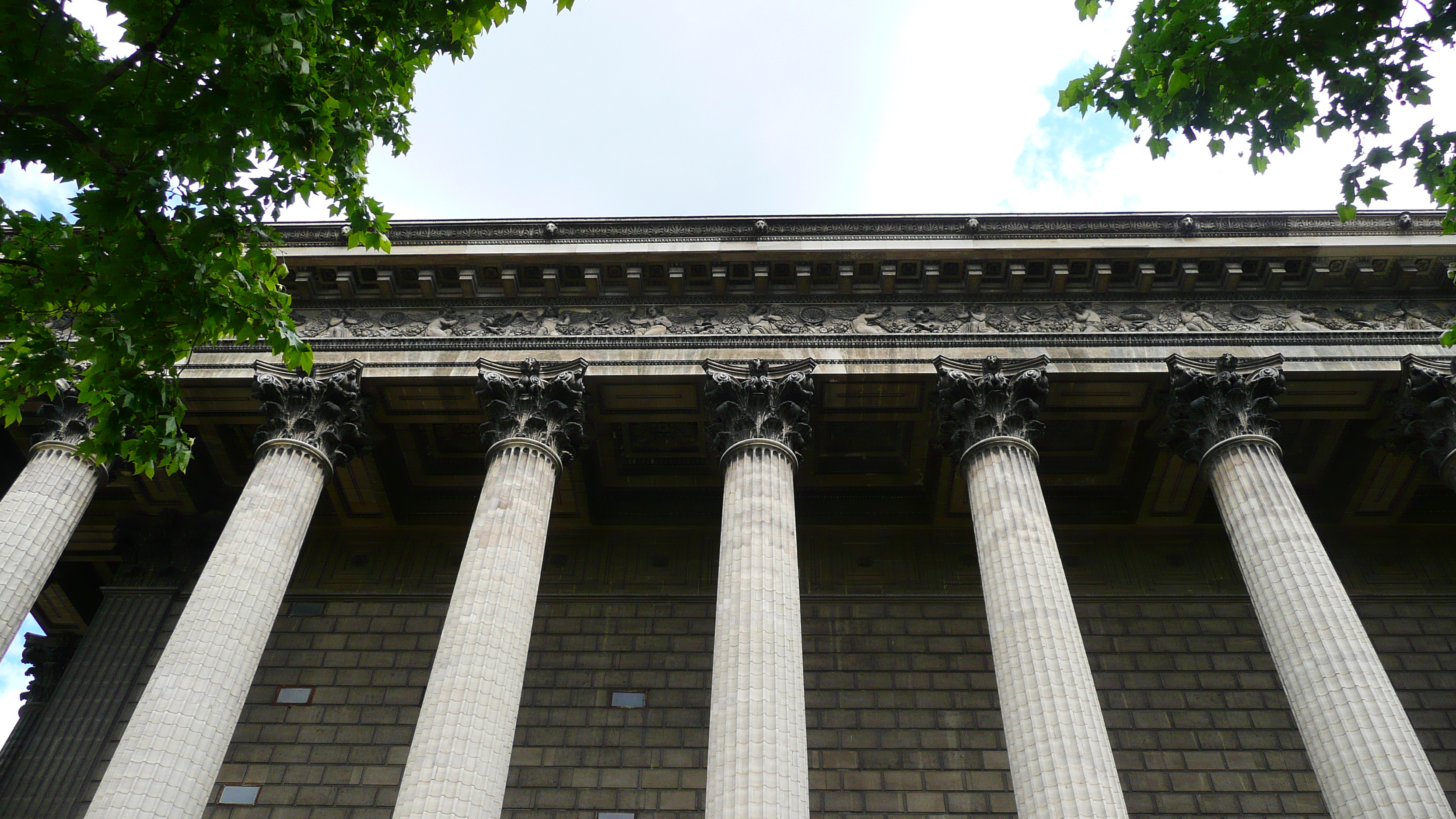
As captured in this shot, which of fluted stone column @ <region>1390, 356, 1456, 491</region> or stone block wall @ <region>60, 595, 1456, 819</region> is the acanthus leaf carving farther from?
stone block wall @ <region>60, 595, 1456, 819</region>

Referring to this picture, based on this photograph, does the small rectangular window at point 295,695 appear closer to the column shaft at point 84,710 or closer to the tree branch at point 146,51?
the column shaft at point 84,710

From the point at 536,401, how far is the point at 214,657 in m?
6.03

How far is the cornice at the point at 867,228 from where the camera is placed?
1830 cm

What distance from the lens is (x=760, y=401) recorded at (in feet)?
54.3

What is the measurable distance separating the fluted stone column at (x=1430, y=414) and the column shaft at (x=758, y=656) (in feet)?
33.7

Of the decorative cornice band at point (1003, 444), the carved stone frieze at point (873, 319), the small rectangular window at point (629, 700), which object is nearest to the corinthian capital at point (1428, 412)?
the carved stone frieze at point (873, 319)

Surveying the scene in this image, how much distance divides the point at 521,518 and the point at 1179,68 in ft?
34.1

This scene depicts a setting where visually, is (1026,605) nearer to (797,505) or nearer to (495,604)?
(495,604)

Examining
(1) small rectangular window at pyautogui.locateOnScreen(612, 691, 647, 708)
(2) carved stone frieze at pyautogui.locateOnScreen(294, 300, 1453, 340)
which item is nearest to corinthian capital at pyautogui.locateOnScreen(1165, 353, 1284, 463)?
(2) carved stone frieze at pyautogui.locateOnScreen(294, 300, 1453, 340)

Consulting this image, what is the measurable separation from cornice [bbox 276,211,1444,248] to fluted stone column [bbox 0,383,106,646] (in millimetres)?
4857

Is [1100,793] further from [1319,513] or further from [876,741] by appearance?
[1319,513]

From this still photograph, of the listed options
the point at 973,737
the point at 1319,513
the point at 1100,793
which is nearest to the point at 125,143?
the point at 1100,793

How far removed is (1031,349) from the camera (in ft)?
57.0

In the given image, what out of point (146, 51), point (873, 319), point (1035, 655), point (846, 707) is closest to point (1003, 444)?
point (873, 319)
